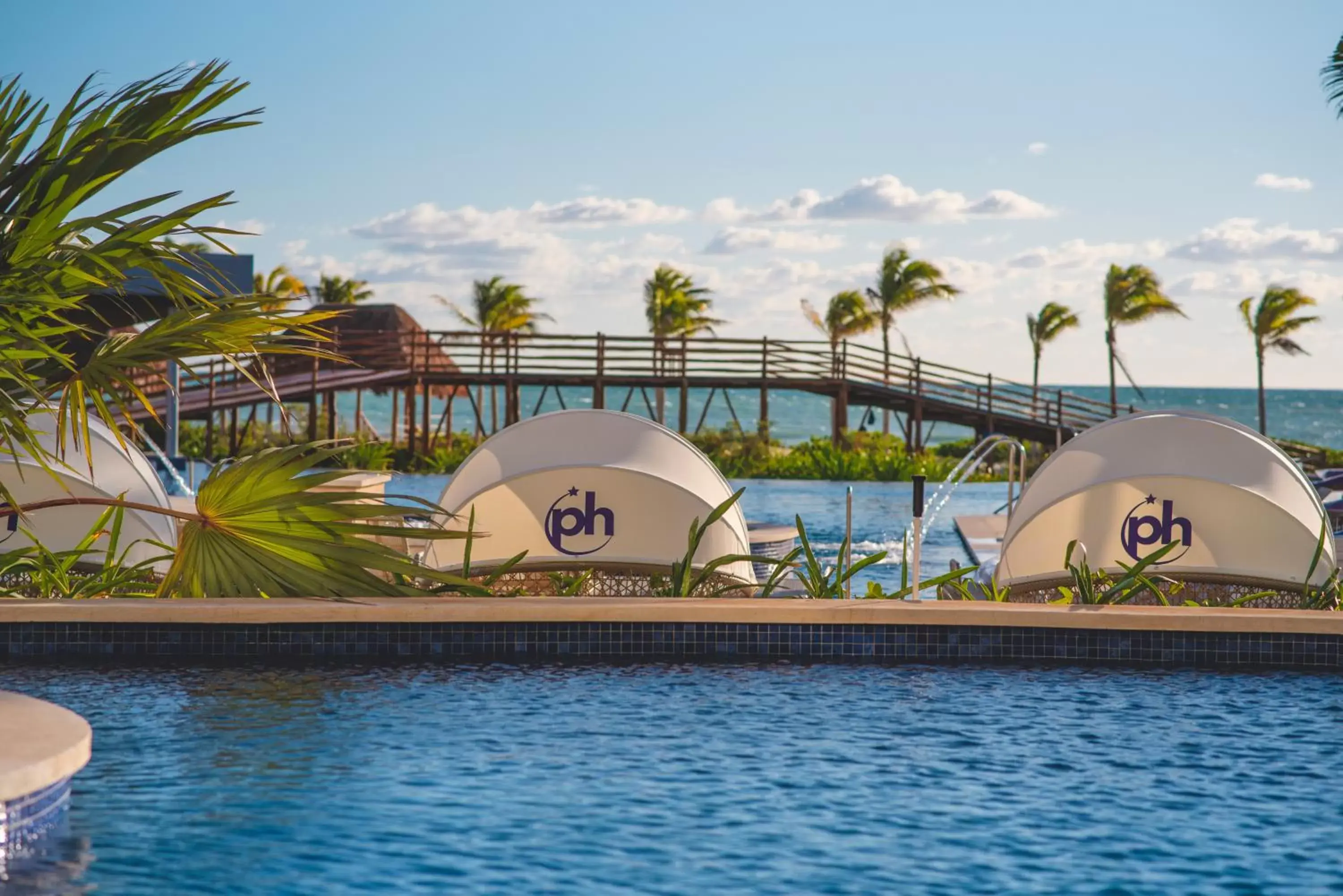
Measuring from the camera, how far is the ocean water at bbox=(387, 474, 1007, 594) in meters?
16.4

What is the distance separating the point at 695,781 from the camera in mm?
5660

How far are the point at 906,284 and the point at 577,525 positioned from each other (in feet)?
118

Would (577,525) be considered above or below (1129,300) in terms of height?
below

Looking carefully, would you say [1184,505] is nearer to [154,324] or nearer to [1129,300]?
[154,324]

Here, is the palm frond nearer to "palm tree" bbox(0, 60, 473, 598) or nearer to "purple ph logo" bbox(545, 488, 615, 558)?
"palm tree" bbox(0, 60, 473, 598)

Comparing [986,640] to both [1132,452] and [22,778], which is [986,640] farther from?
[22,778]

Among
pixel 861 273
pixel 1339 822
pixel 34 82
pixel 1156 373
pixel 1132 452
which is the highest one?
pixel 861 273

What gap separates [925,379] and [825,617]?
28.5 metres

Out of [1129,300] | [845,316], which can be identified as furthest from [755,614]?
[845,316]

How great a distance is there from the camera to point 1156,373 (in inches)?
2237

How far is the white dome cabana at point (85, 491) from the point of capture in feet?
32.3

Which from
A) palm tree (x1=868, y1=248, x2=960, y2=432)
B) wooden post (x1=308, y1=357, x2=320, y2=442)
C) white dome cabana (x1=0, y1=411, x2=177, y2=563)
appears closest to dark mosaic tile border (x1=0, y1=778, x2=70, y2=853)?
white dome cabana (x1=0, y1=411, x2=177, y2=563)

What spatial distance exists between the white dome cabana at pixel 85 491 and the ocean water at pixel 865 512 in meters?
5.06

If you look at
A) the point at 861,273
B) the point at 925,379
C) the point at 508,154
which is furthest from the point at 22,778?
the point at 861,273
